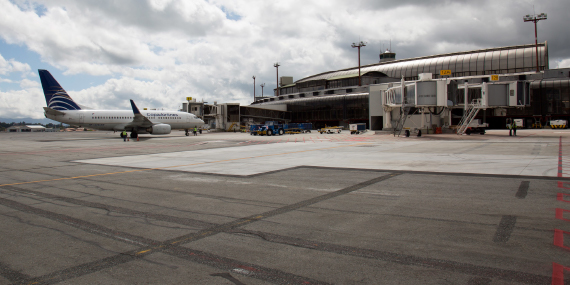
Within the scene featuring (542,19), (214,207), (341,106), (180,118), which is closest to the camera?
(214,207)

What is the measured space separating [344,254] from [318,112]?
9322 centimetres

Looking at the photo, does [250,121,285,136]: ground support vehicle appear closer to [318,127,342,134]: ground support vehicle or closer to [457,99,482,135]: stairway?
[318,127,342,134]: ground support vehicle

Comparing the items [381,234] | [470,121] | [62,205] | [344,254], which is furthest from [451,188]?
[470,121]

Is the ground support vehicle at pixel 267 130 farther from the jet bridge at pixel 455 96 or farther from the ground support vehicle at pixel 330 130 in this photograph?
the jet bridge at pixel 455 96

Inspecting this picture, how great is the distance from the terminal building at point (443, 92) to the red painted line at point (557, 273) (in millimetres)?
40418

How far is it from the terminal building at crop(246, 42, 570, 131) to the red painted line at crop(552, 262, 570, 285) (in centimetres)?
4042

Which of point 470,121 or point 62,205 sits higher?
point 470,121

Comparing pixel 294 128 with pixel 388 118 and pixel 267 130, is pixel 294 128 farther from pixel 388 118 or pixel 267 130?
pixel 388 118

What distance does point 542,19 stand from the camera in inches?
2808

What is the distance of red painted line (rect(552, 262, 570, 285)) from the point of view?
13.3 feet

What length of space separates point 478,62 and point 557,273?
99.6m

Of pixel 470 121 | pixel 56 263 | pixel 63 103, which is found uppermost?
pixel 63 103

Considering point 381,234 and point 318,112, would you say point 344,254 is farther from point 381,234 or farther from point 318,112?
point 318,112

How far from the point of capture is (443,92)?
136 ft
